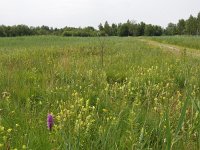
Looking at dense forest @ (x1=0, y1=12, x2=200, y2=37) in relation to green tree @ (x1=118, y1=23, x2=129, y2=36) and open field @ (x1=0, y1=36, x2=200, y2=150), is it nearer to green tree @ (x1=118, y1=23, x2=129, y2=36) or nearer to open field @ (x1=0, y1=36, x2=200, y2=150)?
green tree @ (x1=118, y1=23, x2=129, y2=36)

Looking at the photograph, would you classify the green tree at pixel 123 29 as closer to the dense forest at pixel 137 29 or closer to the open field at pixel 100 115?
the dense forest at pixel 137 29

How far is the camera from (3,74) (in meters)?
5.21

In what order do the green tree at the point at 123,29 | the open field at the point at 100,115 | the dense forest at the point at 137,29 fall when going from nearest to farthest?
the open field at the point at 100,115
the dense forest at the point at 137,29
the green tree at the point at 123,29

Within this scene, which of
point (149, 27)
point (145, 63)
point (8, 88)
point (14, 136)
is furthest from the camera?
point (149, 27)

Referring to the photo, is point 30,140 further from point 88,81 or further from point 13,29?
point 13,29

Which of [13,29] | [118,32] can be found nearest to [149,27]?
[118,32]

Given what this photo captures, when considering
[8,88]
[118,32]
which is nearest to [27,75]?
[8,88]

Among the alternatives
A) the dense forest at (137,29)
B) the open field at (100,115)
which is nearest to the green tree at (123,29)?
the dense forest at (137,29)

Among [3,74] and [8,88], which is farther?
[3,74]

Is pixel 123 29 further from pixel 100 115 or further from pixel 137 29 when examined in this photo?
pixel 100 115

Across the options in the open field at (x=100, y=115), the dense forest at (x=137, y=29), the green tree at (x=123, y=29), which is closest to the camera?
the open field at (x=100, y=115)

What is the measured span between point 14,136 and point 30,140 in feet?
0.69

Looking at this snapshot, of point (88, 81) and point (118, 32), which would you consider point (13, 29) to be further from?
point (88, 81)

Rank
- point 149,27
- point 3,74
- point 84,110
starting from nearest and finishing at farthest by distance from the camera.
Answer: point 84,110 < point 3,74 < point 149,27
